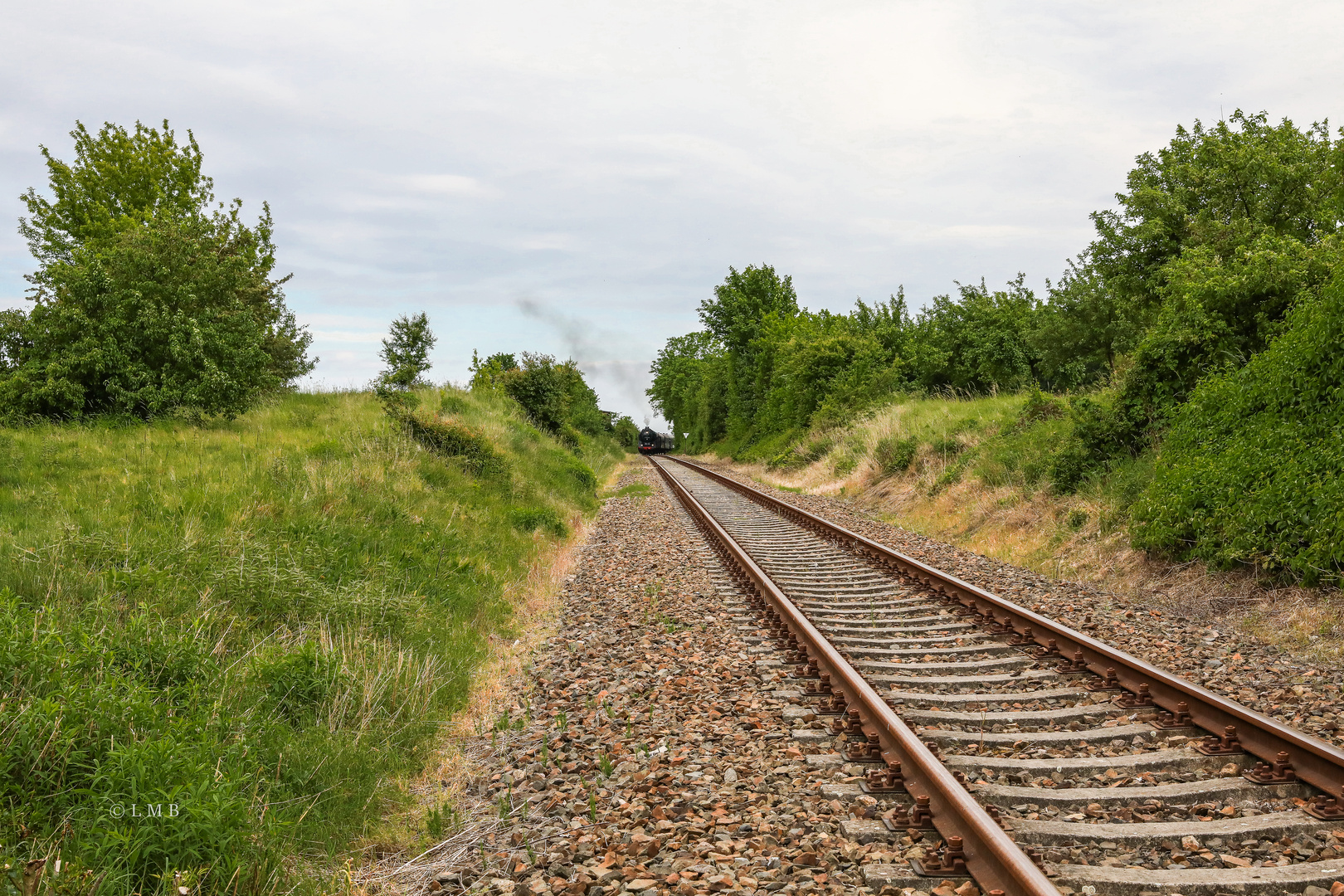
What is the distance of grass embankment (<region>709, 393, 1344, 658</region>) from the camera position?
6918 mm

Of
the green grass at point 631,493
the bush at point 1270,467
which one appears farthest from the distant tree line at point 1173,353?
the green grass at point 631,493

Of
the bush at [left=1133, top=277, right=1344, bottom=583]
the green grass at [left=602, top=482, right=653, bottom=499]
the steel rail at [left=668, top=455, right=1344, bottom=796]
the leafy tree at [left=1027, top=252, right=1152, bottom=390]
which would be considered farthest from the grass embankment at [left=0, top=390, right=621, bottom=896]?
the leafy tree at [left=1027, top=252, right=1152, bottom=390]

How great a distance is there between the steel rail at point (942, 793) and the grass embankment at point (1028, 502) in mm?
3739

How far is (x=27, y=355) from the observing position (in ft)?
42.2

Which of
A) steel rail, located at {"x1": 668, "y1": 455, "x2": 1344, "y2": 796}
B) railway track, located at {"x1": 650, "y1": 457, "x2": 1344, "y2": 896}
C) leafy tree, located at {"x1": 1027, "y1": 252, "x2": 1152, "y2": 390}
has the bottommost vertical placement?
railway track, located at {"x1": 650, "y1": 457, "x2": 1344, "y2": 896}

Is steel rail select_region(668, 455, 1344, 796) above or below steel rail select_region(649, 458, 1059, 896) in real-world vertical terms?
above

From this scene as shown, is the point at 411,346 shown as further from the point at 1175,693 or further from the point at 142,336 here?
the point at 1175,693

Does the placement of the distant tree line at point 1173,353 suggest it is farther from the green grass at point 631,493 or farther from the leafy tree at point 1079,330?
the green grass at point 631,493

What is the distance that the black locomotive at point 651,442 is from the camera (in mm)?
83312

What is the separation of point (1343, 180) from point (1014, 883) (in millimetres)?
10820

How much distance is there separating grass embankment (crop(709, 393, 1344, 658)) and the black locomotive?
192ft

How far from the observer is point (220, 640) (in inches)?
206

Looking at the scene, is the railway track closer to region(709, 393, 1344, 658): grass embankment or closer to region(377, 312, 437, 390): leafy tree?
region(709, 393, 1344, 658): grass embankment

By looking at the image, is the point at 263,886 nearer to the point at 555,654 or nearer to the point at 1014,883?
the point at 1014,883
